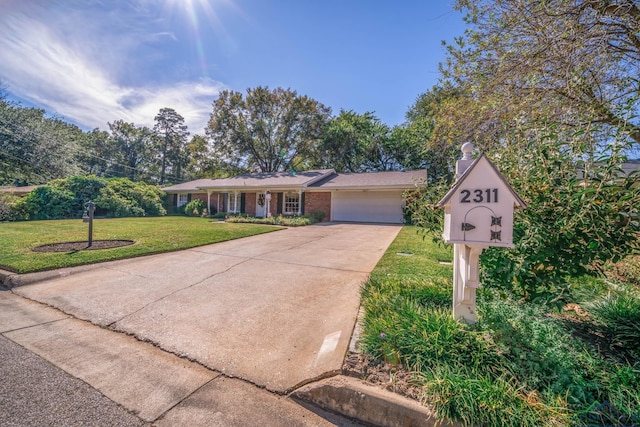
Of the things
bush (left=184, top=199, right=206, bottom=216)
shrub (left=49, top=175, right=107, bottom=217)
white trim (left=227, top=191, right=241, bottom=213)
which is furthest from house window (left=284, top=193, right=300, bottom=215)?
shrub (left=49, top=175, right=107, bottom=217)

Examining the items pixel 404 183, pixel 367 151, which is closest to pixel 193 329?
pixel 404 183

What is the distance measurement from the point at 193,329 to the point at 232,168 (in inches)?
1218

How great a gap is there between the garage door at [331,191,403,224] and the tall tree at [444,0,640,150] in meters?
11.0

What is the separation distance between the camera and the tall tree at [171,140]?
A: 43.0 m

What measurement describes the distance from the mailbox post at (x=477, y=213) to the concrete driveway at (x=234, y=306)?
143 centimetres

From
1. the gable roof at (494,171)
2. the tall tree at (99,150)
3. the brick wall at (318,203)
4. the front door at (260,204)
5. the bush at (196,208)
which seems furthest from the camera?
the tall tree at (99,150)

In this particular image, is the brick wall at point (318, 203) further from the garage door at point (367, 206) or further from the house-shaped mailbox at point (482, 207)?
the house-shaped mailbox at point (482, 207)

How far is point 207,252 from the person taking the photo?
24.4ft

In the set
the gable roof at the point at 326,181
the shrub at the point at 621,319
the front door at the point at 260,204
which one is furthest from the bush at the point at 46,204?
the shrub at the point at 621,319

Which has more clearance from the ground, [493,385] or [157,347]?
[493,385]

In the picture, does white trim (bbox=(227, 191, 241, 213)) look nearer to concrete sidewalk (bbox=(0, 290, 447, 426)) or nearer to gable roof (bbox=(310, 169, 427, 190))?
gable roof (bbox=(310, 169, 427, 190))

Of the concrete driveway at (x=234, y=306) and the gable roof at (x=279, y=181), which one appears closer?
the concrete driveway at (x=234, y=306)

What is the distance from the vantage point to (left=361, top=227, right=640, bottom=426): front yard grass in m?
1.71

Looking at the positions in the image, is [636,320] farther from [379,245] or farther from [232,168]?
[232,168]
